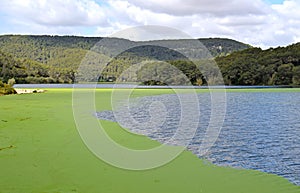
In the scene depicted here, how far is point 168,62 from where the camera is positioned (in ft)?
208

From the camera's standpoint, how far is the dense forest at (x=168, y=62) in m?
54.0

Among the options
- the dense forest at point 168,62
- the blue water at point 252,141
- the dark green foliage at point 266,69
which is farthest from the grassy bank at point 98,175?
the dark green foliage at point 266,69

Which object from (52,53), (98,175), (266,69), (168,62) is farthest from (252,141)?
(52,53)

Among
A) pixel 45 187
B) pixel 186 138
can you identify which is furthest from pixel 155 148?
→ pixel 45 187

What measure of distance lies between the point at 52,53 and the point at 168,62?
45.0m

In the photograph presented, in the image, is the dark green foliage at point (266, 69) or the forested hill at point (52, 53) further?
the forested hill at point (52, 53)

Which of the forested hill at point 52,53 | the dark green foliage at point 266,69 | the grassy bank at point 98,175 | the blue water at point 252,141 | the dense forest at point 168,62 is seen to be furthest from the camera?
the forested hill at point 52,53

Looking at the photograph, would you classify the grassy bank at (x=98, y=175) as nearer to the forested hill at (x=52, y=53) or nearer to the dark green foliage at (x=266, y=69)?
the dark green foliage at (x=266, y=69)

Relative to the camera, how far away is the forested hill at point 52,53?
7481 centimetres

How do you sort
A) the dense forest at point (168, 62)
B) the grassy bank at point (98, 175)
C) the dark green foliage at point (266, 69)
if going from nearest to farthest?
the grassy bank at point (98, 175), the dark green foliage at point (266, 69), the dense forest at point (168, 62)

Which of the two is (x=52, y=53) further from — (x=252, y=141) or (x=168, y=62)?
(x=252, y=141)

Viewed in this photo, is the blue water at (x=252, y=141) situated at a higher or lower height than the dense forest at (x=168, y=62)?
lower

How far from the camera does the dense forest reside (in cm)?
5403

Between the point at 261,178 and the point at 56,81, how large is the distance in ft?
261
